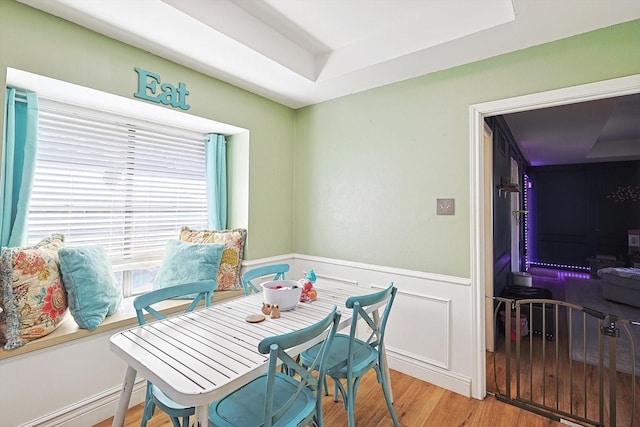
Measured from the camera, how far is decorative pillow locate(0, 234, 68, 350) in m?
1.56

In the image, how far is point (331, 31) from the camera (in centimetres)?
224

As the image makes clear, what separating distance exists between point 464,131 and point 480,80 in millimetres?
368

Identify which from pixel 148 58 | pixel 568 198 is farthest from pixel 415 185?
pixel 568 198

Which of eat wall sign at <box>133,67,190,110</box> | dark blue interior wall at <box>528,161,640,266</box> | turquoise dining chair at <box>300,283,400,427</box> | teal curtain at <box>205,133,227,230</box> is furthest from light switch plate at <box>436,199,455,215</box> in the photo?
dark blue interior wall at <box>528,161,640,266</box>

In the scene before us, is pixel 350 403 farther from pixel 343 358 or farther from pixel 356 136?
pixel 356 136

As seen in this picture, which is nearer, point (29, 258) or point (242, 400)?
point (242, 400)

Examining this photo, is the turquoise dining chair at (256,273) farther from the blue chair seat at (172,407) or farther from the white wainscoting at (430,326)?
the blue chair seat at (172,407)

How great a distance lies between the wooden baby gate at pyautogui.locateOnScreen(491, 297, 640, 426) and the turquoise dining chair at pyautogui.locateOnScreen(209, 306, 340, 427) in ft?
5.07

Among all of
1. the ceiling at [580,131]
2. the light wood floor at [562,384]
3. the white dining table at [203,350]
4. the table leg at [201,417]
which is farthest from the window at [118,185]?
the ceiling at [580,131]

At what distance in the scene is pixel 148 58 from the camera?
212 cm

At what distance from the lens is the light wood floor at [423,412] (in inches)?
75.0

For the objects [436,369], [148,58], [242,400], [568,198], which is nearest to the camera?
[242,400]

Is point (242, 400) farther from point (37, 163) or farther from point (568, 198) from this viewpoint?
point (568, 198)

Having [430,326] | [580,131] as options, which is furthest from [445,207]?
[580,131]
